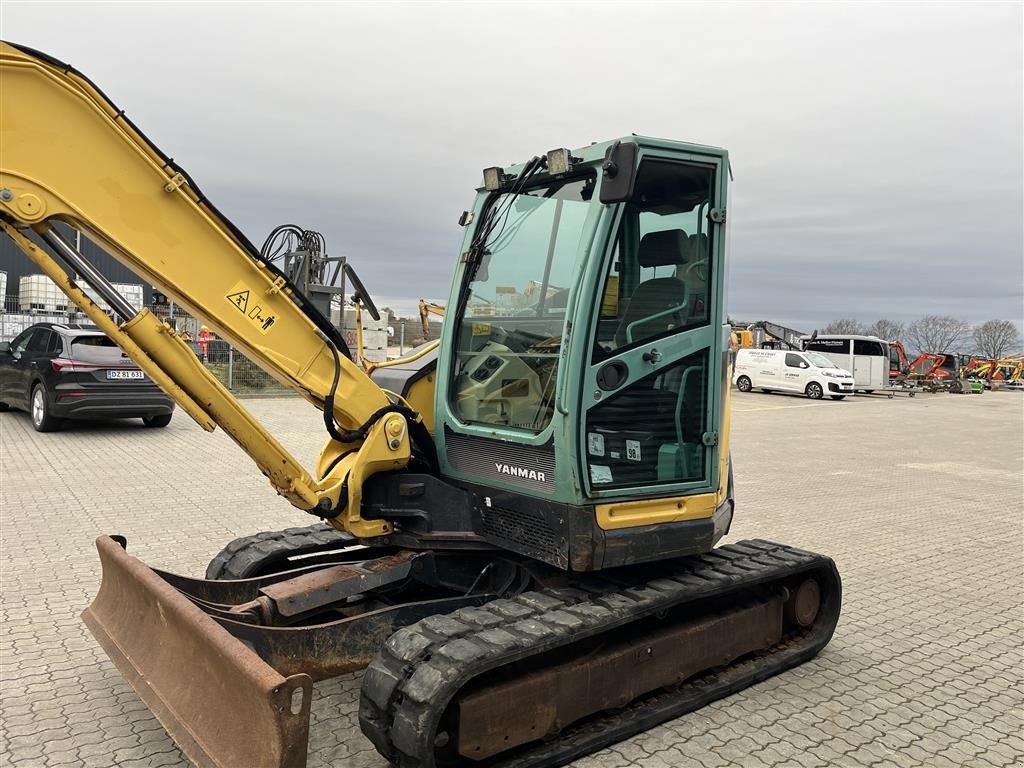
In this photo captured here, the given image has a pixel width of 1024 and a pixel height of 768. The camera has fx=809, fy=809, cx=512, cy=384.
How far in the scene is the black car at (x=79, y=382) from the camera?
11.8 m

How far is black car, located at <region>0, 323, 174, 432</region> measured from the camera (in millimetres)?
11836

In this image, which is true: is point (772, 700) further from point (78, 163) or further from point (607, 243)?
point (78, 163)

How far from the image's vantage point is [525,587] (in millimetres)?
4242

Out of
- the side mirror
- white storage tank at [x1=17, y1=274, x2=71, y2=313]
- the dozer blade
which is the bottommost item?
the dozer blade

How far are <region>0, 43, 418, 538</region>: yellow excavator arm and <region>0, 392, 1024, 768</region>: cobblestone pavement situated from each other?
1257mm

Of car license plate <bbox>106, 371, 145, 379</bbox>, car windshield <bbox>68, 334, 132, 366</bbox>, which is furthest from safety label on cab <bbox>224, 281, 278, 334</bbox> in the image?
car windshield <bbox>68, 334, 132, 366</bbox>

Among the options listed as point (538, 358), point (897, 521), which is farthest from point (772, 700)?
point (897, 521)

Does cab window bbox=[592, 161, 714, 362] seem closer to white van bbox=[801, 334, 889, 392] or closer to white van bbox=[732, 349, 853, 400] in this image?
white van bbox=[732, 349, 853, 400]

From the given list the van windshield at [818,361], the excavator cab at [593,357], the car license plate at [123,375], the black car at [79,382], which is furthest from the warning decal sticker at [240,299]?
the van windshield at [818,361]

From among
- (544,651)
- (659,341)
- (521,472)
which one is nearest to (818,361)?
(659,341)

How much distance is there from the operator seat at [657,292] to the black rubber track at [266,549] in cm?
201

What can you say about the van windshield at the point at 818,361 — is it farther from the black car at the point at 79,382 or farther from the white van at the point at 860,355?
the black car at the point at 79,382

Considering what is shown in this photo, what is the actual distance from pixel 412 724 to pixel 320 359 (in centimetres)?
175

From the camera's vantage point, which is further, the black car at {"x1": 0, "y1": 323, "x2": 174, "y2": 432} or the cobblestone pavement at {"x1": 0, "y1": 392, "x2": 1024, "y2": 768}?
A: the black car at {"x1": 0, "y1": 323, "x2": 174, "y2": 432}
